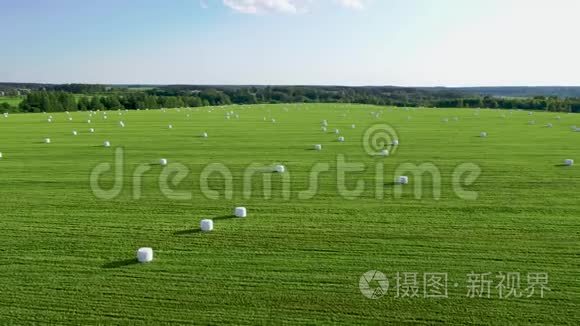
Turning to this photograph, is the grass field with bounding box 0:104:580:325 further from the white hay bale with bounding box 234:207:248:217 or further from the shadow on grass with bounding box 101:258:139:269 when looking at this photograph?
the white hay bale with bounding box 234:207:248:217

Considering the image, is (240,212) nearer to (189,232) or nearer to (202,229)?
(202,229)

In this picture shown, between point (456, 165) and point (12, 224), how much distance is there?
15.1m

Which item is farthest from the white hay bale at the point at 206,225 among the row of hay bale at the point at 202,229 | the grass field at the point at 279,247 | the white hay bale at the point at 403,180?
the white hay bale at the point at 403,180

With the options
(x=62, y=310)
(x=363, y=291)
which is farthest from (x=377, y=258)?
(x=62, y=310)
